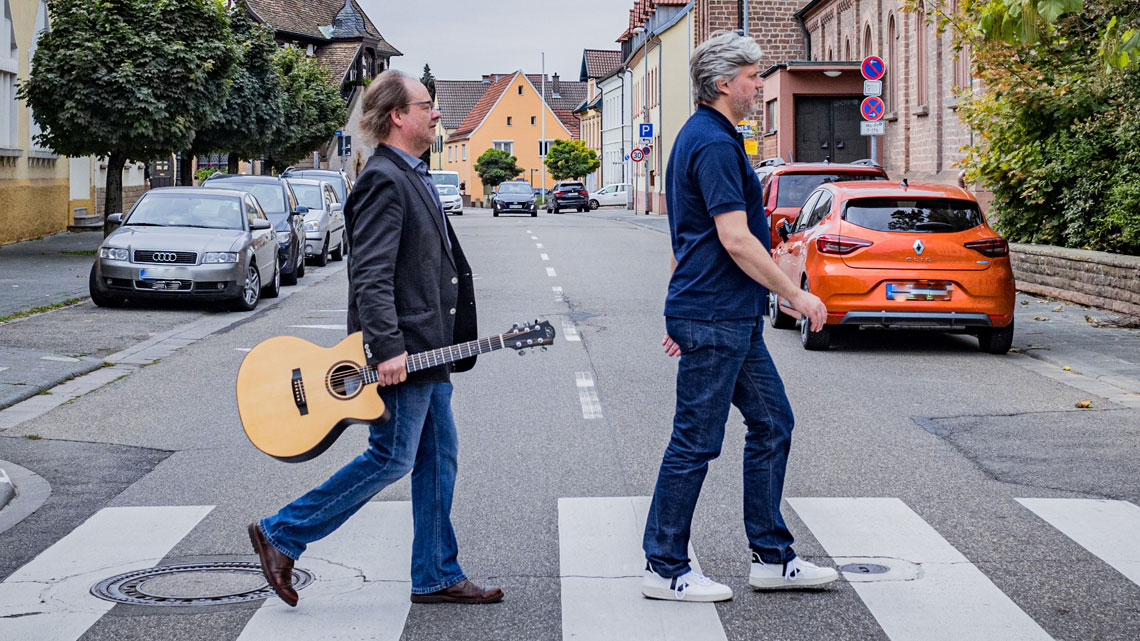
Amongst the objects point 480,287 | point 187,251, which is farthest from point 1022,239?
point 187,251

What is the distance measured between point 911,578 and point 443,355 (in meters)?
1.99

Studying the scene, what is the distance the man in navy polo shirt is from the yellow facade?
116 metres

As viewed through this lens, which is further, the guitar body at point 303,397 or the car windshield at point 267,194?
the car windshield at point 267,194

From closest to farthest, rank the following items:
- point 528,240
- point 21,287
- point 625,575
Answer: point 625,575 → point 21,287 → point 528,240

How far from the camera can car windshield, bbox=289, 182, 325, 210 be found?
27.4 metres

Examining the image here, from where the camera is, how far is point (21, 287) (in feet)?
63.6

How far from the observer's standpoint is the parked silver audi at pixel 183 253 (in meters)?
16.8

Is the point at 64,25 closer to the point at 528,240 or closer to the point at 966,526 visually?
the point at 528,240

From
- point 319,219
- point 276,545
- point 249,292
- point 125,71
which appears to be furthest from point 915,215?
point 125,71

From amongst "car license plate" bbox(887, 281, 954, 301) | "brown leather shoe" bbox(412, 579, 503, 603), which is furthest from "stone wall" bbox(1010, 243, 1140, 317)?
"brown leather shoe" bbox(412, 579, 503, 603)

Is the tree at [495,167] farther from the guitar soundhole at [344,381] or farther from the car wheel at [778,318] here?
the guitar soundhole at [344,381]

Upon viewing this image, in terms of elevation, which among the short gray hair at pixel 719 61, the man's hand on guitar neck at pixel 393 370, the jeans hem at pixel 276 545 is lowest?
the jeans hem at pixel 276 545

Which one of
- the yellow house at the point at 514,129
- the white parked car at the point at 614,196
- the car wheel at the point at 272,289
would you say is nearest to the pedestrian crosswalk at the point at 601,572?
the car wheel at the point at 272,289

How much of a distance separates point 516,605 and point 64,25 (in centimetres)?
2318
